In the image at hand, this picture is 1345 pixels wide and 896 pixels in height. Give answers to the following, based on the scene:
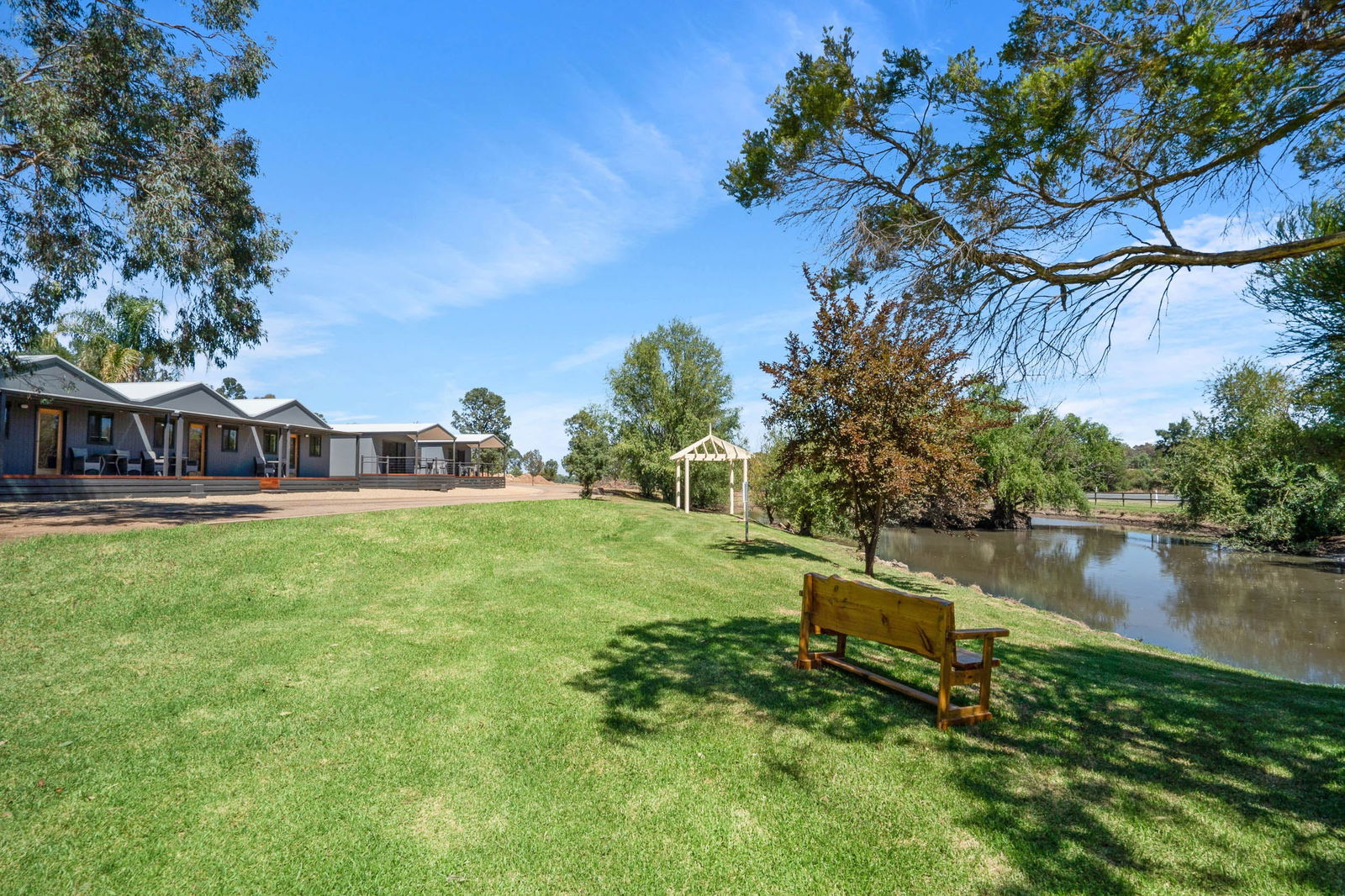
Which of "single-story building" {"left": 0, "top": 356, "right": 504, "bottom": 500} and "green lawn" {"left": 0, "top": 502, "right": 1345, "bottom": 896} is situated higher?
"single-story building" {"left": 0, "top": 356, "right": 504, "bottom": 500}

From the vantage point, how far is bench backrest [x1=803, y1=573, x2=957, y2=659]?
4.56m

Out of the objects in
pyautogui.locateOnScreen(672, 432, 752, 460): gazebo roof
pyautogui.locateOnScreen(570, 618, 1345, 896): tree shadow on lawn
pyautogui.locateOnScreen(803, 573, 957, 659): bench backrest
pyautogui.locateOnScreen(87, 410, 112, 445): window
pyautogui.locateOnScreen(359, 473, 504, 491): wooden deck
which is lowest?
pyautogui.locateOnScreen(570, 618, 1345, 896): tree shadow on lawn

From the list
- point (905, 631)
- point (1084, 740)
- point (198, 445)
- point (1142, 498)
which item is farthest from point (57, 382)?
point (1142, 498)

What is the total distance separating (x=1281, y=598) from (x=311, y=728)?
877 inches

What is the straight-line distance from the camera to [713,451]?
92.1ft

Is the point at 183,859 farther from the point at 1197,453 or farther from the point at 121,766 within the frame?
the point at 1197,453

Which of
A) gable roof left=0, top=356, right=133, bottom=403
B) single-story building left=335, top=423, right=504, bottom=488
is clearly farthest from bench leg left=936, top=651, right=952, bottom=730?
single-story building left=335, top=423, right=504, bottom=488

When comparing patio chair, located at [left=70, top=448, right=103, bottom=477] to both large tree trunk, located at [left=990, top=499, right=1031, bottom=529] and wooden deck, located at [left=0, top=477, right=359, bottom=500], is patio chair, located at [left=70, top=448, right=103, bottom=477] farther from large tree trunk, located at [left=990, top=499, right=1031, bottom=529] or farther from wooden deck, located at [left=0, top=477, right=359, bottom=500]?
large tree trunk, located at [left=990, top=499, right=1031, bottom=529]

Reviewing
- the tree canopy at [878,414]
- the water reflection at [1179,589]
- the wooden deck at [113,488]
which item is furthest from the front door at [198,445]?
the water reflection at [1179,589]

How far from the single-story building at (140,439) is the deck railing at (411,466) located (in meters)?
2.92

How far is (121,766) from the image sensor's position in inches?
146

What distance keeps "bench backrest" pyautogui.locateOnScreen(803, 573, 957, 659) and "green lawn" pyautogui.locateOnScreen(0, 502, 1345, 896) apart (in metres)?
0.54

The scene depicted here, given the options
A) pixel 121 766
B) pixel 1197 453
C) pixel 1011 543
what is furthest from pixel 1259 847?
pixel 1197 453

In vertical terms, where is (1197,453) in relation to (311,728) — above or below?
above
